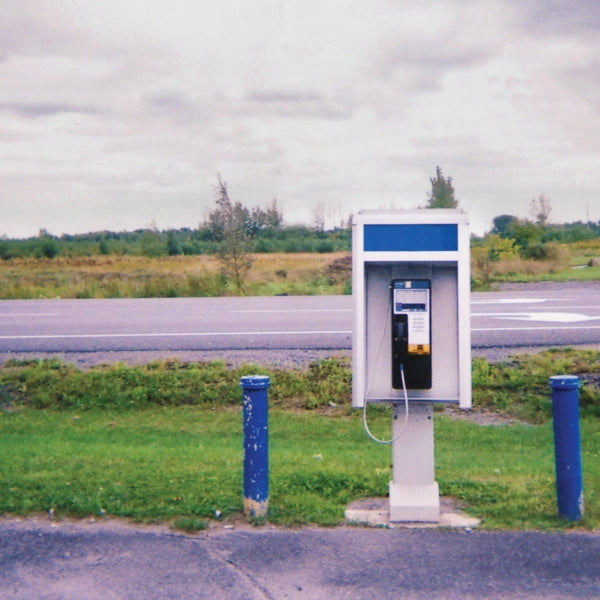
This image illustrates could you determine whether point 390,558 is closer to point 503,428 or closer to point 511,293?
point 503,428

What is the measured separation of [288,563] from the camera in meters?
4.36

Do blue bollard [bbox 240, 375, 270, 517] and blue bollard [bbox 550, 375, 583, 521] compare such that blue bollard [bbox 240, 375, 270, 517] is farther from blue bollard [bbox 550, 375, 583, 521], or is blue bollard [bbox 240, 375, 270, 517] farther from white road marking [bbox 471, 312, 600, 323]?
white road marking [bbox 471, 312, 600, 323]

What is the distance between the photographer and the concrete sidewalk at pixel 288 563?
4.03m

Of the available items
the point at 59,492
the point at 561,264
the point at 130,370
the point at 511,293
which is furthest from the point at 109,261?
the point at 59,492

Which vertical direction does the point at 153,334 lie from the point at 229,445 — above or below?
above

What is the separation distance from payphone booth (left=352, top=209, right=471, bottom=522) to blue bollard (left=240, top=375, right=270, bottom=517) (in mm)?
610

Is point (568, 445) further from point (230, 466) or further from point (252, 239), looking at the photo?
point (252, 239)

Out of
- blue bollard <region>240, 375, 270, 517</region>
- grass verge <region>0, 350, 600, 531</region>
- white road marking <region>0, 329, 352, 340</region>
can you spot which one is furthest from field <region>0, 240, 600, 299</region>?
blue bollard <region>240, 375, 270, 517</region>

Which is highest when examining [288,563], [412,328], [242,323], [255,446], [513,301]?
[513,301]

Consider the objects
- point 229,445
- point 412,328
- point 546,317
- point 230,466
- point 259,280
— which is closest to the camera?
point 412,328

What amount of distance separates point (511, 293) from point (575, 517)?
16.2 m

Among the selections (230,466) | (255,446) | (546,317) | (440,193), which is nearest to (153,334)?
(230,466)

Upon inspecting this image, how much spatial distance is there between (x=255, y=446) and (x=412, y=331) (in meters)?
1.25

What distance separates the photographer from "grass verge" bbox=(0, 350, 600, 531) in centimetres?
529
